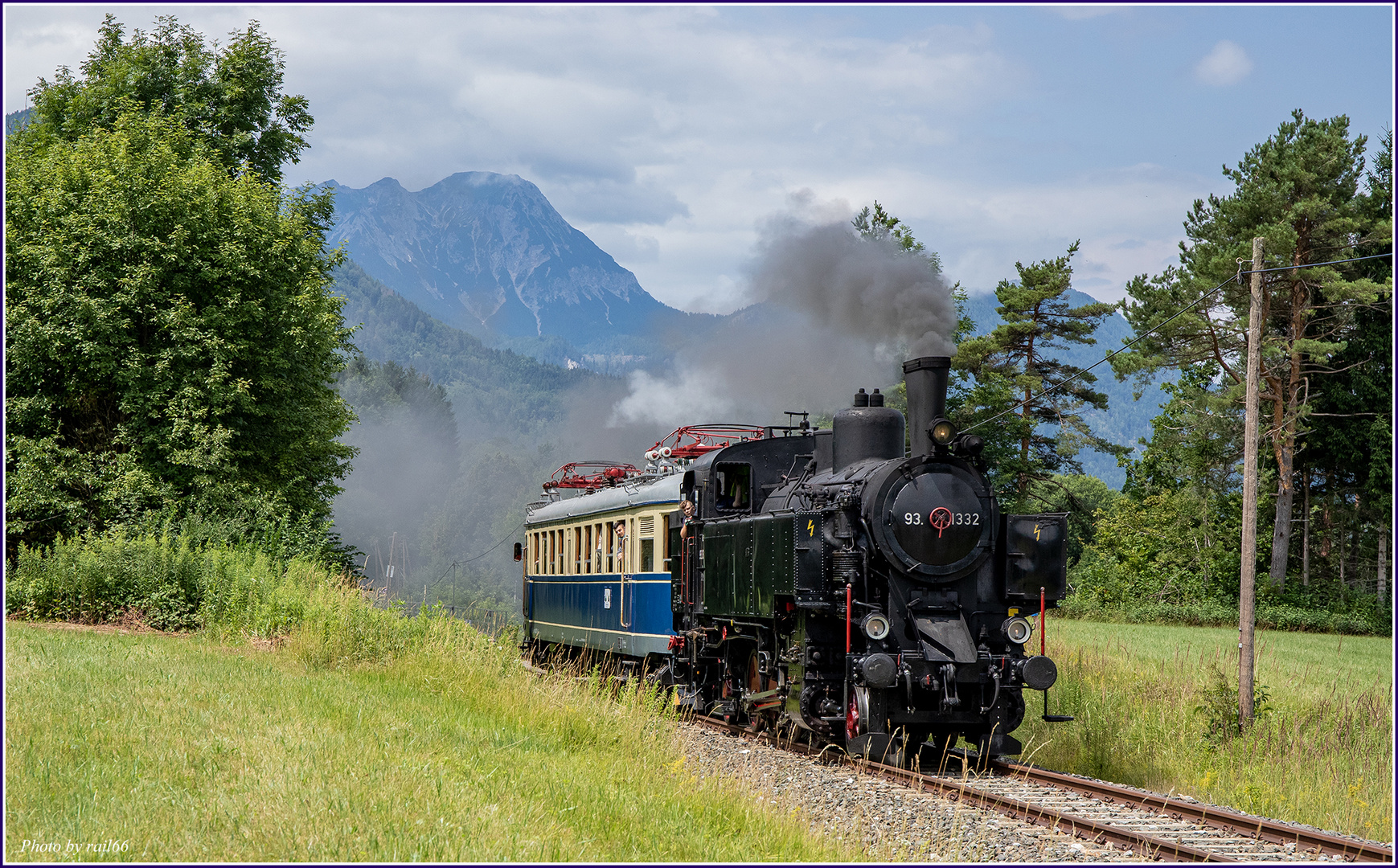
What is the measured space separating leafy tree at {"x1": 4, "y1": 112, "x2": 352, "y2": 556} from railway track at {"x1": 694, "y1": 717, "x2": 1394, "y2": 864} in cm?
1570

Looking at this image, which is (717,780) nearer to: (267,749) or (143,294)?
(267,749)

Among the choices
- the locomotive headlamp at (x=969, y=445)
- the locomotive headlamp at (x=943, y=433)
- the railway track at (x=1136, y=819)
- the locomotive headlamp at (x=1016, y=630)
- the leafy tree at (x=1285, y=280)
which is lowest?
the railway track at (x=1136, y=819)

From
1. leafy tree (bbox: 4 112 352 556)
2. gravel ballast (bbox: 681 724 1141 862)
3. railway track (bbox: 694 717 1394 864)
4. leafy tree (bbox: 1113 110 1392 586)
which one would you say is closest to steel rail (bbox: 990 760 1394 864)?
railway track (bbox: 694 717 1394 864)

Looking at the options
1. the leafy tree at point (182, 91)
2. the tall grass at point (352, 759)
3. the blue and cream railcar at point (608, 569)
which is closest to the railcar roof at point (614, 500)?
the blue and cream railcar at point (608, 569)

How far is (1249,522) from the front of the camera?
37.2 feet

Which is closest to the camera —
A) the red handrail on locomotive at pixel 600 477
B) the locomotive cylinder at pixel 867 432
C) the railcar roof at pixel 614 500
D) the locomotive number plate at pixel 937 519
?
the locomotive number plate at pixel 937 519

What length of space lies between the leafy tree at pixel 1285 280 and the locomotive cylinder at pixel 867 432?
1999 centimetres

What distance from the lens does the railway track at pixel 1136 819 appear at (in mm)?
6422

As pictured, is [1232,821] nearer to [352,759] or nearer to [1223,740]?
[1223,740]

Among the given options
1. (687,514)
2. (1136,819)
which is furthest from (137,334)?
(1136,819)

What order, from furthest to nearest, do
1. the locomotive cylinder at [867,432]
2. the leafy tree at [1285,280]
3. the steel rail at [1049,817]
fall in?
the leafy tree at [1285,280]
the locomotive cylinder at [867,432]
the steel rail at [1049,817]

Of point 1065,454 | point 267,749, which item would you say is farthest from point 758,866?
point 1065,454

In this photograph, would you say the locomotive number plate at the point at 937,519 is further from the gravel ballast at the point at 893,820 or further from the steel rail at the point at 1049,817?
the gravel ballast at the point at 893,820

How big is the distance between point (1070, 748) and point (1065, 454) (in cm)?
2747
